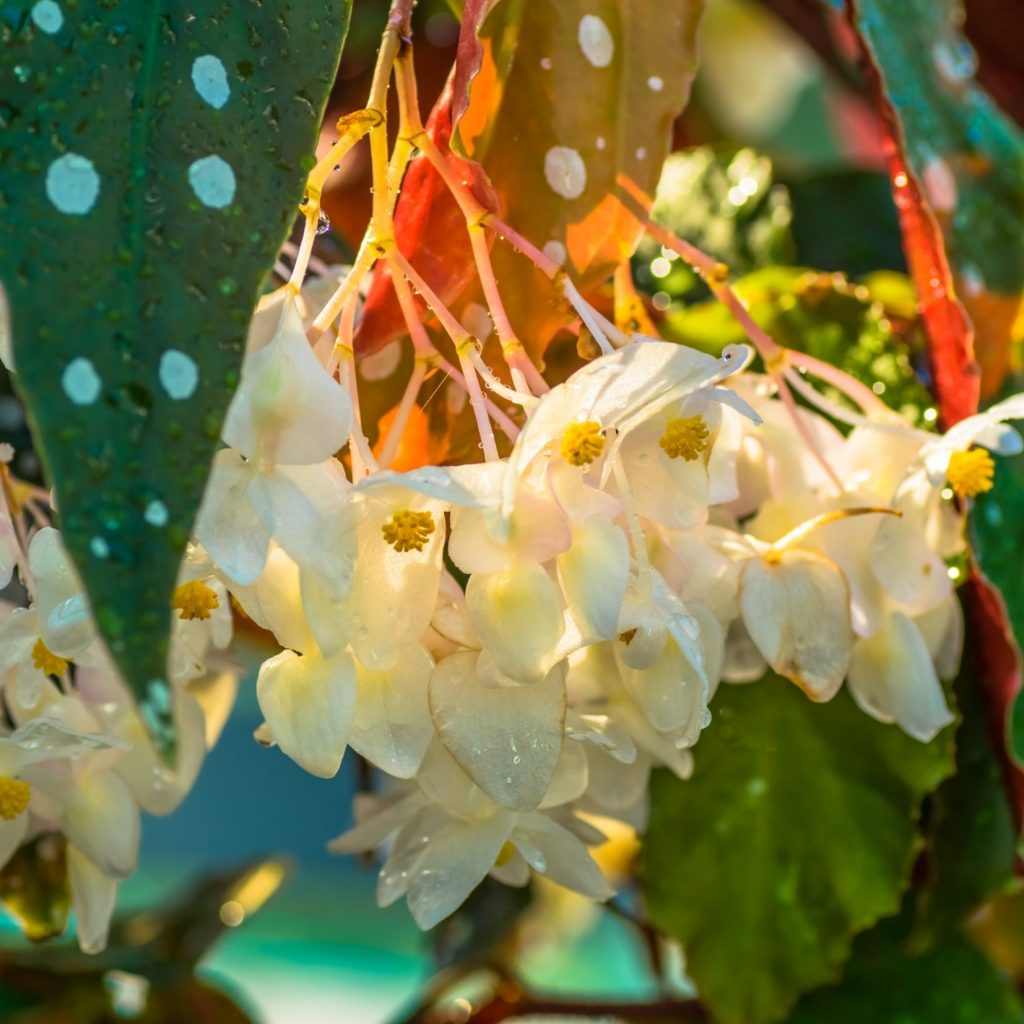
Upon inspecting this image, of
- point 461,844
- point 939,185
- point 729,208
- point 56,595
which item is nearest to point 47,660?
point 56,595

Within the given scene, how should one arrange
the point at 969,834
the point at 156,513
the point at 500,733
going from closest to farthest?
the point at 156,513 → the point at 500,733 → the point at 969,834

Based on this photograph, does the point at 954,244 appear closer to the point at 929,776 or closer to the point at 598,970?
the point at 929,776

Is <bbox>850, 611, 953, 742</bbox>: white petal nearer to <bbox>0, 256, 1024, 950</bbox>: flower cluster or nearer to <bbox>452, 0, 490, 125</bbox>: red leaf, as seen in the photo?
<bbox>0, 256, 1024, 950</bbox>: flower cluster

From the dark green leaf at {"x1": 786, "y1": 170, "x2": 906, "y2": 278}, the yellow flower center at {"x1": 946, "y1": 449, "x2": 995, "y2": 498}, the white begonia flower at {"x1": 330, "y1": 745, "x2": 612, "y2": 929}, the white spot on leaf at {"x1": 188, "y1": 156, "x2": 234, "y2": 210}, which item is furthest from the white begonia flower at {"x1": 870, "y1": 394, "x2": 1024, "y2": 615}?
the dark green leaf at {"x1": 786, "y1": 170, "x2": 906, "y2": 278}

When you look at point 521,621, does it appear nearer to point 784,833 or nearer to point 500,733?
point 500,733

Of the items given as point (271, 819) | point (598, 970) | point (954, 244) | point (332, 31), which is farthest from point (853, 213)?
point (271, 819)
